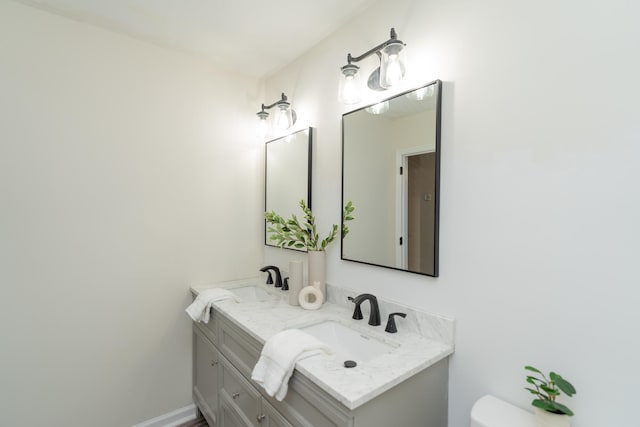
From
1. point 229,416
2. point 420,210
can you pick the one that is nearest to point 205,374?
point 229,416

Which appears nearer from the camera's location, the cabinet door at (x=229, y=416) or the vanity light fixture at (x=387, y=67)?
the vanity light fixture at (x=387, y=67)

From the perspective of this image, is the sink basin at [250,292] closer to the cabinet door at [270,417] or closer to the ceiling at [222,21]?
the cabinet door at [270,417]

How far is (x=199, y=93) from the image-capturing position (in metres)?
2.26

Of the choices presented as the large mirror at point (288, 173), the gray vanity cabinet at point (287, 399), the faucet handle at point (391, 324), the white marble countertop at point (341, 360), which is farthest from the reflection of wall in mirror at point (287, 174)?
the faucet handle at point (391, 324)

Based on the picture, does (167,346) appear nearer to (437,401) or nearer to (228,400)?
(228,400)

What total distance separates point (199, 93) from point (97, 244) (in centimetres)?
124

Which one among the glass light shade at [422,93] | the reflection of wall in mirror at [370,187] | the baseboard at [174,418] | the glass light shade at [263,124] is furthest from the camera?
the glass light shade at [263,124]

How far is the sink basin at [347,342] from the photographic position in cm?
138

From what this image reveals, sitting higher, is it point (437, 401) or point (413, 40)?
point (413, 40)

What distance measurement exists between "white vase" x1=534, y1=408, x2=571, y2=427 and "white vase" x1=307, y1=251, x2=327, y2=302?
112cm

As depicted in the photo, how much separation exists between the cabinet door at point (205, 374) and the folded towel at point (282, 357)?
778mm

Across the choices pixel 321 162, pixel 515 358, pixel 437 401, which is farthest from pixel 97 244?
pixel 515 358

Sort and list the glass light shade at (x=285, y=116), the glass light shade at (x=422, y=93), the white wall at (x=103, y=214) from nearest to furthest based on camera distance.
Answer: the glass light shade at (x=422, y=93) → the white wall at (x=103, y=214) → the glass light shade at (x=285, y=116)

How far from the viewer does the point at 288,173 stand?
2275 mm
